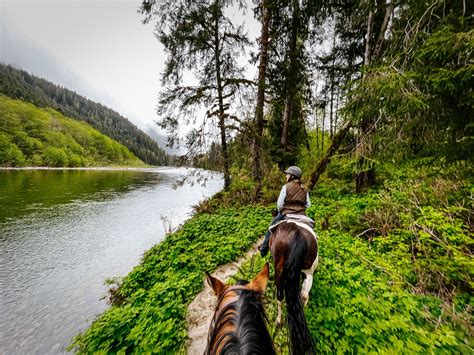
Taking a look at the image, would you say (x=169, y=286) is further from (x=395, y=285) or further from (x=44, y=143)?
(x=44, y=143)

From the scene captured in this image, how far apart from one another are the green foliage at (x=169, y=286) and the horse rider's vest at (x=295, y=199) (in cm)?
233

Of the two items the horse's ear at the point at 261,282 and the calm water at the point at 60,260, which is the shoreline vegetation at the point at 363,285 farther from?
the calm water at the point at 60,260

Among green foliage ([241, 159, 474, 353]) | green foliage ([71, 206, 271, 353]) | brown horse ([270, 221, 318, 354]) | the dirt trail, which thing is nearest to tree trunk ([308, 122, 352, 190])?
green foliage ([71, 206, 271, 353])

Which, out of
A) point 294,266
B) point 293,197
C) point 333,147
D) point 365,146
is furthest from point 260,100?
point 294,266

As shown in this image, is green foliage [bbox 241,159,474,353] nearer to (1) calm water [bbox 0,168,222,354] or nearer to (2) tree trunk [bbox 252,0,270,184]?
(2) tree trunk [bbox 252,0,270,184]

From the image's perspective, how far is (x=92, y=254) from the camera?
9.05 m

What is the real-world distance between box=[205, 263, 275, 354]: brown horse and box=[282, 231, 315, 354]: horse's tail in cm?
131

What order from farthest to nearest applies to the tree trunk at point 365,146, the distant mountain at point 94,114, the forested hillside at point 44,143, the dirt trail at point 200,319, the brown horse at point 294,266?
the distant mountain at point 94,114 → the forested hillside at point 44,143 → the tree trunk at point 365,146 → the dirt trail at point 200,319 → the brown horse at point 294,266

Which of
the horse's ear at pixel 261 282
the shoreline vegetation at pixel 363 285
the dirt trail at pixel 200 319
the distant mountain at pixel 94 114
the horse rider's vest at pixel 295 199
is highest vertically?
the distant mountain at pixel 94 114

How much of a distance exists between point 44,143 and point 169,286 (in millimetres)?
89165

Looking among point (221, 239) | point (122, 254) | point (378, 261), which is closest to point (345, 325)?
point (378, 261)

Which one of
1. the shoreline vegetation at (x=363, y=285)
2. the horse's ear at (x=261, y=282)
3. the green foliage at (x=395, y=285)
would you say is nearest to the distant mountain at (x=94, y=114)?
the shoreline vegetation at (x=363, y=285)

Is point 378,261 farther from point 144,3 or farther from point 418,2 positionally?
point 144,3

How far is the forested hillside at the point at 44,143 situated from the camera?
56.1 metres
